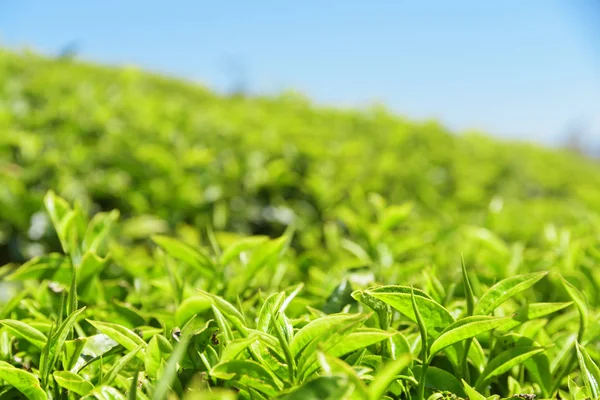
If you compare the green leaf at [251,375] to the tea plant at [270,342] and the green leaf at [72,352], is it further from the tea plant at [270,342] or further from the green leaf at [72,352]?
the green leaf at [72,352]

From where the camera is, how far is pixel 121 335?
1.26 metres

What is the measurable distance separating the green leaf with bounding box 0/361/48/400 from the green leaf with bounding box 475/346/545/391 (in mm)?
1074

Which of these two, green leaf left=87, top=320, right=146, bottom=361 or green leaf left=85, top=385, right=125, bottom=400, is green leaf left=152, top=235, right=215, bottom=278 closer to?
→ green leaf left=87, top=320, right=146, bottom=361

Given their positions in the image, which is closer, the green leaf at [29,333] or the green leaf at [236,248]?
the green leaf at [29,333]

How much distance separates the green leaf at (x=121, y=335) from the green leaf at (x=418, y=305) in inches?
21.5

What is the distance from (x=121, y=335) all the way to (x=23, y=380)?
22cm

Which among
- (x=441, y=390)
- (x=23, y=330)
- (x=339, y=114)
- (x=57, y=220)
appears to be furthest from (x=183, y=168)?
(x=339, y=114)

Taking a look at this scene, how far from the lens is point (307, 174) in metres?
4.48

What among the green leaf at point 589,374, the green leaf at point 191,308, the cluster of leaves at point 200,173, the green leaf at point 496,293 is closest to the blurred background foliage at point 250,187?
the cluster of leaves at point 200,173

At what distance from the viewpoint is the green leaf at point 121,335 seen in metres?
1.25

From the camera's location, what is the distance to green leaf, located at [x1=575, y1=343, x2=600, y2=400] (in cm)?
128

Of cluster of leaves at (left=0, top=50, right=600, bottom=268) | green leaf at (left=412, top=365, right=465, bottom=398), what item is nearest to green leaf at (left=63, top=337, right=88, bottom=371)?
green leaf at (left=412, top=365, right=465, bottom=398)

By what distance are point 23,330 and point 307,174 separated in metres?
3.29

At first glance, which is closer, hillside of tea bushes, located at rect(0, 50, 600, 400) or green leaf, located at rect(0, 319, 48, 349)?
hillside of tea bushes, located at rect(0, 50, 600, 400)
